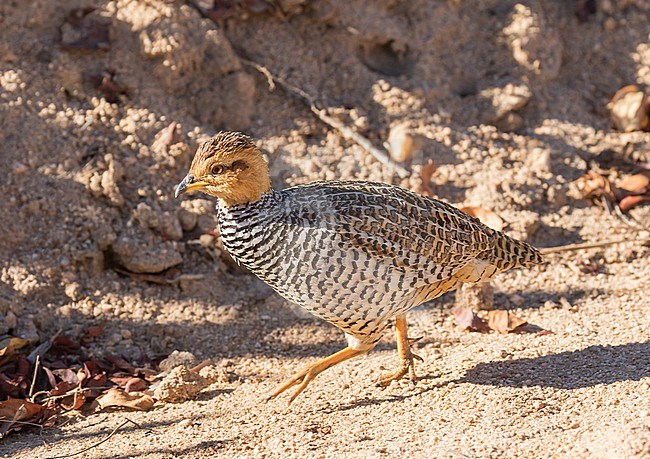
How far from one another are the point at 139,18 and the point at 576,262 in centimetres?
396

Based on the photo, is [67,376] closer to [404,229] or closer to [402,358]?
[402,358]

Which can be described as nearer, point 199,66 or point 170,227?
point 170,227

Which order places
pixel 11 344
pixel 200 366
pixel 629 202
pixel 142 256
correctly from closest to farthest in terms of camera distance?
pixel 11 344 → pixel 200 366 → pixel 142 256 → pixel 629 202

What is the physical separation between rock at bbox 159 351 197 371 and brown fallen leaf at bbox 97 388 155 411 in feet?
1.16

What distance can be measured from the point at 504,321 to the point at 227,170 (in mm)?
2285

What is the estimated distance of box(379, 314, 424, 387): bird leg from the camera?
524cm

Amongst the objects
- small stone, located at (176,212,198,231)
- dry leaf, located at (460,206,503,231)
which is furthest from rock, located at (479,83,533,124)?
small stone, located at (176,212,198,231)

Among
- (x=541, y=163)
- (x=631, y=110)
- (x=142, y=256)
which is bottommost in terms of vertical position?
(x=142, y=256)

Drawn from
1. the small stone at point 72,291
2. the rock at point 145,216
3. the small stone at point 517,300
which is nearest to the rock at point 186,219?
the rock at point 145,216

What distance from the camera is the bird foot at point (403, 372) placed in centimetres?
523

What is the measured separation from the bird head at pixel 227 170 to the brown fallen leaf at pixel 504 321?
207cm

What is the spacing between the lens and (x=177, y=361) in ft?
18.1

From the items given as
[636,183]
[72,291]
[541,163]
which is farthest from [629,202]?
[72,291]

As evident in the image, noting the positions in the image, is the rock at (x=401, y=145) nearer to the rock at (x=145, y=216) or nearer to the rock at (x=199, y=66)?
the rock at (x=199, y=66)
